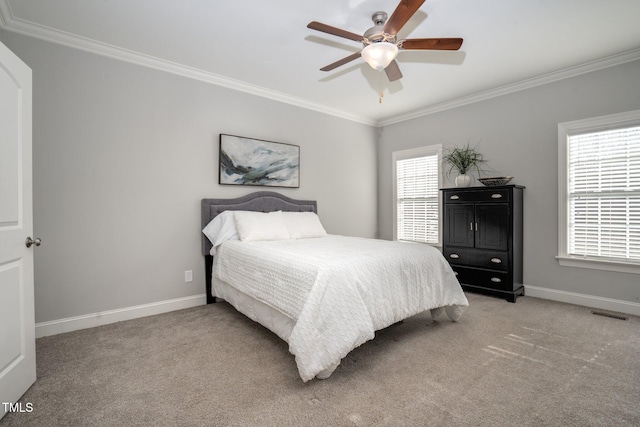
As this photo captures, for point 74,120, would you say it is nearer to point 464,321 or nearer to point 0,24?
point 0,24

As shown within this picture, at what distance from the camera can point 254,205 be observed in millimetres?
3787

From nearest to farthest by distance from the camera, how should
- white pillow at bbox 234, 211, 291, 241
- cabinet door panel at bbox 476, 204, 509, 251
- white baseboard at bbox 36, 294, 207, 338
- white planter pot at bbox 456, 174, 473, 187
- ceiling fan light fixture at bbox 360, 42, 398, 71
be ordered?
ceiling fan light fixture at bbox 360, 42, 398, 71 → white baseboard at bbox 36, 294, 207, 338 → white pillow at bbox 234, 211, 291, 241 → cabinet door panel at bbox 476, 204, 509, 251 → white planter pot at bbox 456, 174, 473, 187

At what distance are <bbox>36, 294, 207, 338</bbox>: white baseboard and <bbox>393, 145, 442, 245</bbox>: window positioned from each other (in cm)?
329

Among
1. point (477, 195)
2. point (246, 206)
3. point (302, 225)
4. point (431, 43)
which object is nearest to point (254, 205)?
point (246, 206)

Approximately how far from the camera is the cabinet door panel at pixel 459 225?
383 cm

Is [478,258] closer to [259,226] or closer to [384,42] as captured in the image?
[259,226]

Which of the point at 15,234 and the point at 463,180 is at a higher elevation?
the point at 463,180

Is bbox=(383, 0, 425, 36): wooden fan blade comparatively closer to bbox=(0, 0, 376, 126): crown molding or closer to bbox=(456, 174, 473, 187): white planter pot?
bbox=(0, 0, 376, 126): crown molding

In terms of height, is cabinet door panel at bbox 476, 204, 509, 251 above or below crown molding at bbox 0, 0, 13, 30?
below

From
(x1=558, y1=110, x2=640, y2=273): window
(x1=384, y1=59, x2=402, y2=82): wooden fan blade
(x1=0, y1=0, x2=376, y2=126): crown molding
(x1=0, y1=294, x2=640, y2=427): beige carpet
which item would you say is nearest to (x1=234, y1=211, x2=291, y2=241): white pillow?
(x1=0, y1=294, x2=640, y2=427): beige carpet

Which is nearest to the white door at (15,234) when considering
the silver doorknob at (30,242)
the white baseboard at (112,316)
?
the silver doorknob at (30,242)

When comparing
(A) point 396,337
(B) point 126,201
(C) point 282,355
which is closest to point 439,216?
(A) point 396,337

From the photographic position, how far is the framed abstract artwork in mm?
3609

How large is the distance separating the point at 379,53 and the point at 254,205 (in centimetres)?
230
